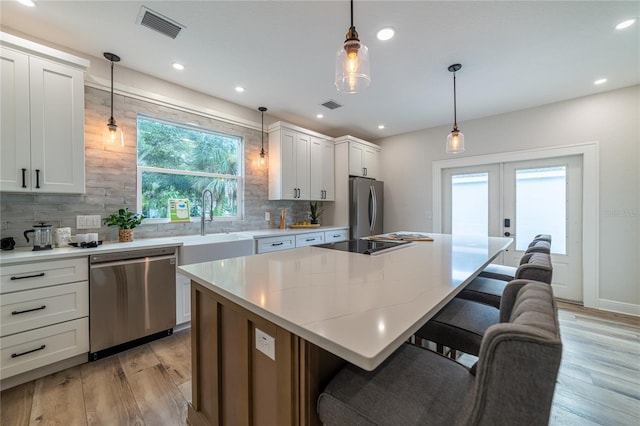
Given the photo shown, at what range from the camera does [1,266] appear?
1.76m

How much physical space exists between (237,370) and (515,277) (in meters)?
1.39

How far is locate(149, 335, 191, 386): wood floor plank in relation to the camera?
6.53 feet

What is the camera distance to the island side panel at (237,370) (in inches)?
34.1

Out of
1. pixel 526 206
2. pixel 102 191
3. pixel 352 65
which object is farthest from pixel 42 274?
pixel 526 206

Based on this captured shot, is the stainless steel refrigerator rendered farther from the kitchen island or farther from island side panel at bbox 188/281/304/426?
island side panel at bbox 188/281/304/426

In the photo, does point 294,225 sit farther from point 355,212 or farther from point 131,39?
point 131,39

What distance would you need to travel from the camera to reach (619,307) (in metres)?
3.12

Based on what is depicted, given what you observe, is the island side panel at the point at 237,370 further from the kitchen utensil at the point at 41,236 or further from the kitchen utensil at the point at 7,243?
the kitchen utensil at the point at 7,243

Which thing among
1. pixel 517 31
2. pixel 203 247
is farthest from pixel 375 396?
pixel 517 31

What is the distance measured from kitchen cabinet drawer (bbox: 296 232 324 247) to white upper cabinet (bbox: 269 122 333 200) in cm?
62

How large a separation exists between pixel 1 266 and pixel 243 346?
197cm

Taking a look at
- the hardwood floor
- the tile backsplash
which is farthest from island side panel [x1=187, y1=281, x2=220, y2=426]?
the tile backsplash

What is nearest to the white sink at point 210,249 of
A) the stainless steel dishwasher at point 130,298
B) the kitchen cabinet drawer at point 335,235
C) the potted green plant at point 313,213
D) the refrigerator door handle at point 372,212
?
the stainless steel dishwasher at point 130,298

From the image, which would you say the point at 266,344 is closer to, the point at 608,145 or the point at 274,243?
the point at 274,243
